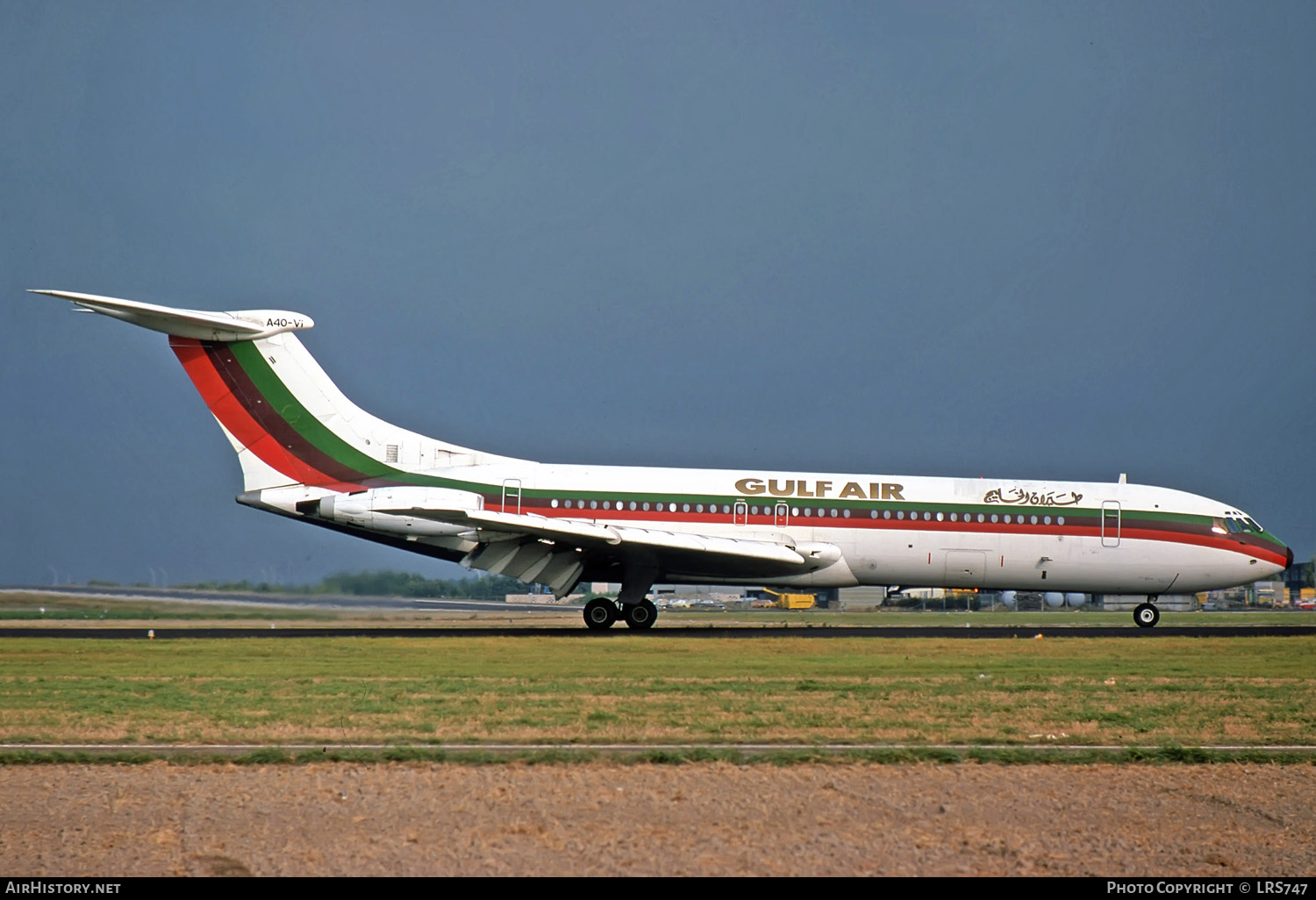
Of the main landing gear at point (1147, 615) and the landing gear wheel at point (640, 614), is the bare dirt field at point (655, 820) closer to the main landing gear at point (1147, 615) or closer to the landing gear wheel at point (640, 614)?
the landing gear wheel at point (640, 614)

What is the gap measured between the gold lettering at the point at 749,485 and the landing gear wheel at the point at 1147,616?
10.3 metres

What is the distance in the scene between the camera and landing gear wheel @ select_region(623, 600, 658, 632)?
27.7 m

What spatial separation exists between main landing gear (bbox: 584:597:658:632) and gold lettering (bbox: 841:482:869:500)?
5.34 metres

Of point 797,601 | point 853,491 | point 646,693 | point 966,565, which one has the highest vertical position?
point 853,491

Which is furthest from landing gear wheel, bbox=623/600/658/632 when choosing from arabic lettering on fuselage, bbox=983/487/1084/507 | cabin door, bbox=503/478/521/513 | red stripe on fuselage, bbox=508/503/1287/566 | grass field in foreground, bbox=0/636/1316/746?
arabic lettering on fuselage, bbox=983/487/1084/507

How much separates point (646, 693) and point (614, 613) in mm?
13825

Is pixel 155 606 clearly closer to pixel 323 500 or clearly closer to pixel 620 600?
pixel 323 500

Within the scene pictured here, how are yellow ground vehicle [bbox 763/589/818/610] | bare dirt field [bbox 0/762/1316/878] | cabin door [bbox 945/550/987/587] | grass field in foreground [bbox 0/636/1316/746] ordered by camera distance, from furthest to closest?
yellow ground vehicle [bbox 763/589/818/610]
cabin door [bbox 945/550/987/587]
grass field in foreground [bbox 0/636/1316/746]
bare dirt field [bbox 0/762/1316/878]

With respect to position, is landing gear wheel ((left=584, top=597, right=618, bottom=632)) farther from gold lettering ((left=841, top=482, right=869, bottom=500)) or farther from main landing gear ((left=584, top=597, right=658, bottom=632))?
gold lettering ((left=841, top=482, right=869, bottom=500))

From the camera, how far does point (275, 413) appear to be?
27.7m

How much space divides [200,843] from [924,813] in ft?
14.8

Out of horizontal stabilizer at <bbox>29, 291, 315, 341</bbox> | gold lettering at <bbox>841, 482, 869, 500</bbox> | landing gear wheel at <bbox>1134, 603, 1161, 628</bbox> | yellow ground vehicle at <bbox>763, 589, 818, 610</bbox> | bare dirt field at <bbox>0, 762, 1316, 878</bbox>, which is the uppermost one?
horizontal stabilizer at <bbox>29, 291, 315, 341</bbox>

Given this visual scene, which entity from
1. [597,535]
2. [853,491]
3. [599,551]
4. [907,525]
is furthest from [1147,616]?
[597,535]

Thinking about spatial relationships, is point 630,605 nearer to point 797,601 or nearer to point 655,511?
point 655,511
